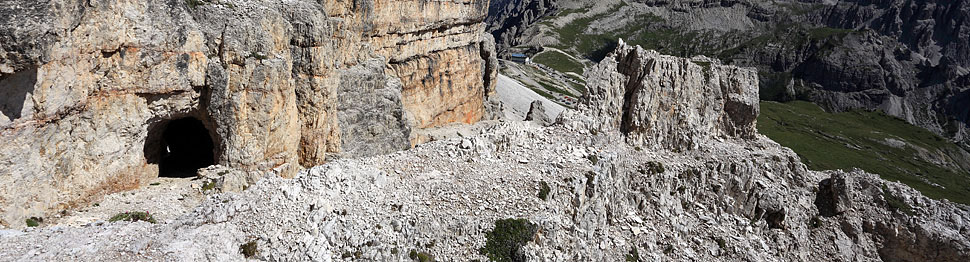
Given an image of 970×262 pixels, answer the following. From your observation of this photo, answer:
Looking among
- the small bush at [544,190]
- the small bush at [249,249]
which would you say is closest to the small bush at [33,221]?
the small bush at [249,249]

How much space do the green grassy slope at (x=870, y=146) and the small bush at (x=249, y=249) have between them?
5275 inches

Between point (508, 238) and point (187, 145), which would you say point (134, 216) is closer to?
point (187, 145)

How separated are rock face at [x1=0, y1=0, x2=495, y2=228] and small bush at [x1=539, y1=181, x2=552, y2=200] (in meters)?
18.5

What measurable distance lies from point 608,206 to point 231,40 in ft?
73.4

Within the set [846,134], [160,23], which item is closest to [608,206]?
[160,23]

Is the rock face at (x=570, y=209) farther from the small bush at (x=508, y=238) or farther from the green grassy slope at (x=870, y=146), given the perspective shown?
the green grassy slope at (x=870, y=146)

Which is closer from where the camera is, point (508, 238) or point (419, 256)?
point (419, 256)

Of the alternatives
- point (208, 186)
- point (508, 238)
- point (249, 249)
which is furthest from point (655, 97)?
point (208, 186)

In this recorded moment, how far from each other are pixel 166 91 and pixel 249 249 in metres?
16.0

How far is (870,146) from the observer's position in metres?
161

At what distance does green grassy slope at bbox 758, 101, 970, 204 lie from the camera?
13288cm

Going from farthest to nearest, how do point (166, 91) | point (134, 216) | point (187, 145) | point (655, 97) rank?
1. point (187, 145)
2. point (655, 97)
3. point (166, 91)
4. point (134, 216)

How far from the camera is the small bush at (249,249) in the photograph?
1762 cm

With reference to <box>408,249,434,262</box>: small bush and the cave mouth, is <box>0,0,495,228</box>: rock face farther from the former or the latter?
<box>408,249,434,262</box>: small bush
